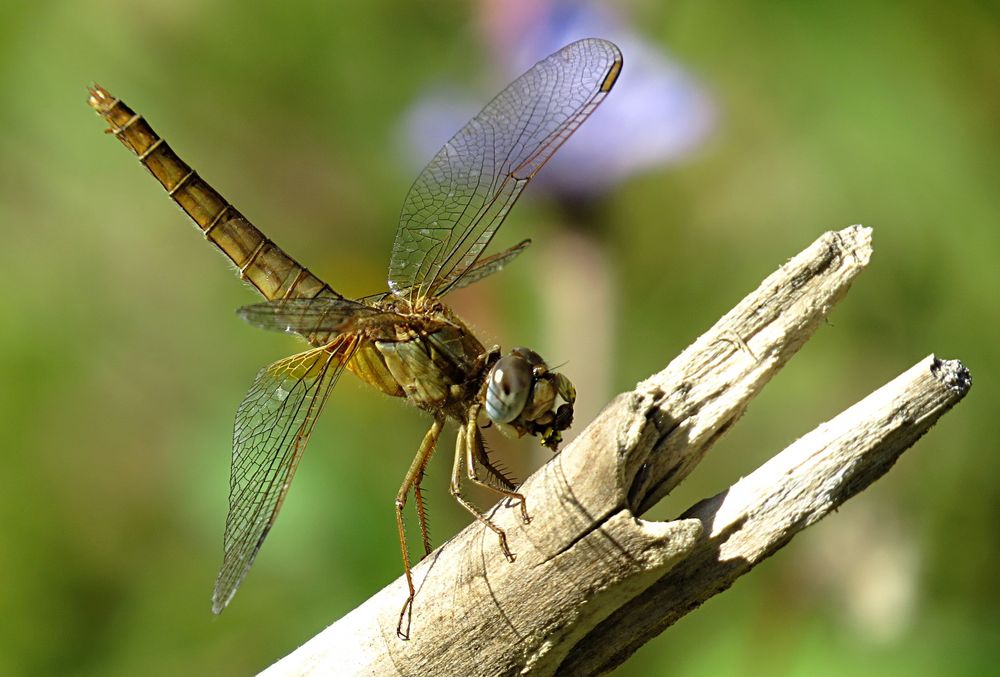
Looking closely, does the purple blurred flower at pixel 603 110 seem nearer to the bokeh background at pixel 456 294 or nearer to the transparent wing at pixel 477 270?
the bokeh background at pixel 456 294

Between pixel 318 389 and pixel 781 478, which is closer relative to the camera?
pixel 781 478

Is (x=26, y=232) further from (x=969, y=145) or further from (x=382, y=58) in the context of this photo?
(x=969, y=145)

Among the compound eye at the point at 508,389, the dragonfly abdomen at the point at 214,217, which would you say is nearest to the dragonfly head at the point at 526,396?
the compound eye at the point at 508,389

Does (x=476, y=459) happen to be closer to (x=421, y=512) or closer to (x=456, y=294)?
(x=421, y=512)

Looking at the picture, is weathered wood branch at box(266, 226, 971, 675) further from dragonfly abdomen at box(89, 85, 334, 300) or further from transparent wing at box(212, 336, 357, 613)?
dragonfly abdomen at box(89, 85, 334, 300)

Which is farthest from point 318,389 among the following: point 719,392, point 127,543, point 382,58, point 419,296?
point 382,58

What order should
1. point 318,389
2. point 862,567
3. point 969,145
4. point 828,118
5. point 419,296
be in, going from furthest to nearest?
point 828,118 → point 969,145 → point 862,567 → point 419,296 → point 318,389
